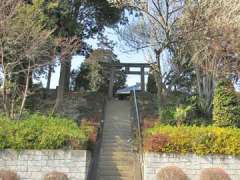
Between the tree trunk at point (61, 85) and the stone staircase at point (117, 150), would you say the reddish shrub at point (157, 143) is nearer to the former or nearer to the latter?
the stone staircase at point (117, 150)

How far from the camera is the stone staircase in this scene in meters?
15.8

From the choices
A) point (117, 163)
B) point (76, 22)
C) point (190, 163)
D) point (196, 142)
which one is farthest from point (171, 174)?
point (76, 22)

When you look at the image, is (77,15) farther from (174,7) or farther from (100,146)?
(100,146)

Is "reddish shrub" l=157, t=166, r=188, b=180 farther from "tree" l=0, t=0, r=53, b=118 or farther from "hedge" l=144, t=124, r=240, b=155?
"tree" l=0, t=0, r=53, b=118

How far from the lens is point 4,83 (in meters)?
17.0

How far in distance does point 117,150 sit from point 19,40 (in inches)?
204

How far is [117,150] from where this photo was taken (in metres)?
17.6

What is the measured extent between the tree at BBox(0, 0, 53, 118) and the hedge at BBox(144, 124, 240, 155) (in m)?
5.27

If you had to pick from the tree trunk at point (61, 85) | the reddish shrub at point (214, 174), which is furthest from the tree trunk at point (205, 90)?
the tree trunk at point (61, 85)

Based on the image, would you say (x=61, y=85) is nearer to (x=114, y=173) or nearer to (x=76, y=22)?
(x=76, y=22)

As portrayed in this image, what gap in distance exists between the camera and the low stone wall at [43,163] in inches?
564

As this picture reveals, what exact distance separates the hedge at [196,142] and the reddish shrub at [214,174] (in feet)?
2.12

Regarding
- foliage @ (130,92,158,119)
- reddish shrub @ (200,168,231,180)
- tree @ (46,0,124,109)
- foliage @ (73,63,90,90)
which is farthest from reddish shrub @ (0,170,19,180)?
foliage @ (73,63,90,90)

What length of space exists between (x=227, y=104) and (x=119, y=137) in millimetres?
4441
